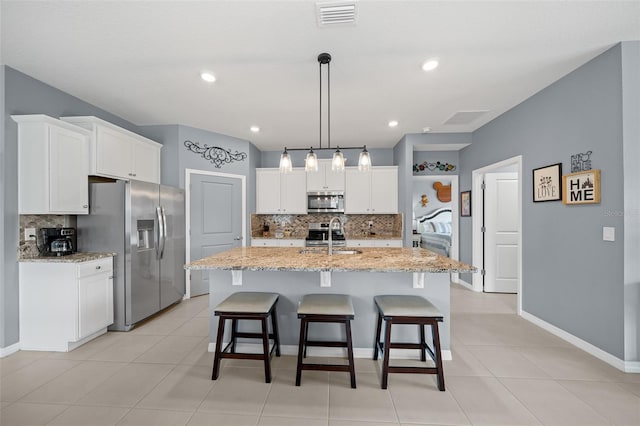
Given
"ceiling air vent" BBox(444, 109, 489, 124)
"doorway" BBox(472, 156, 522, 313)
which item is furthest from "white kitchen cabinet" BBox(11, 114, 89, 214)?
"doorway" BBox(472, 156, 522, 313)

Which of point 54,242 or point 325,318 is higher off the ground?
point 54,242

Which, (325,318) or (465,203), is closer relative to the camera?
(325,318)

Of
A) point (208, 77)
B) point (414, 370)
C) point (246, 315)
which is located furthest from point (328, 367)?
point (208, 77)

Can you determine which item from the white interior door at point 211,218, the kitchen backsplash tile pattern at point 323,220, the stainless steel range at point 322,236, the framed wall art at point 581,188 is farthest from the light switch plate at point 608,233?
the white interior door at point 211,218

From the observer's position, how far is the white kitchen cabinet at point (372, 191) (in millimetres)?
5176

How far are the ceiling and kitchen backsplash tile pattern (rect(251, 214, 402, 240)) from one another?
2.36 meters

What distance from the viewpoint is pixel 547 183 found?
2.96m

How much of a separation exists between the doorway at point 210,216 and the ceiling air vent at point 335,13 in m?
3.18

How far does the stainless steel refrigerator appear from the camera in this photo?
302 cm

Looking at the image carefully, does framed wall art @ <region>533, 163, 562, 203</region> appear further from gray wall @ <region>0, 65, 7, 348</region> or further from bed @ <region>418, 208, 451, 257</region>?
gray wall @ <region>0, 65, 7, 348</region>

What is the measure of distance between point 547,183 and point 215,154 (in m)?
4.51

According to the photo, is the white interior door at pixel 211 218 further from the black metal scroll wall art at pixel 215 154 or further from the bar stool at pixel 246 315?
the bar stool at pixel 246 315

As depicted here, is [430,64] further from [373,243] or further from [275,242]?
[275,242]

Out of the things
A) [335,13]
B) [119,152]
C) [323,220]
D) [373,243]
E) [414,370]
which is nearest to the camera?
[335,13]
